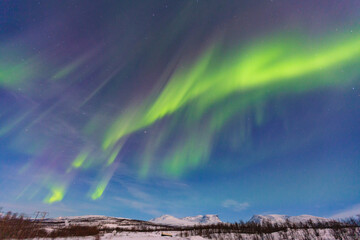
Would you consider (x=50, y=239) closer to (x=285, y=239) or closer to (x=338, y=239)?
(x=285, y=239)

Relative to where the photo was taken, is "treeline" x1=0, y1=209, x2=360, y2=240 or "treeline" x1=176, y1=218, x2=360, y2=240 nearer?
"treeline" x1=176, y1=218, x2=360, y2=240

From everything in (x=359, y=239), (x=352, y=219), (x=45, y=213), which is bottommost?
Result: (x=359, y=239)

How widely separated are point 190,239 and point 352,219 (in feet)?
191

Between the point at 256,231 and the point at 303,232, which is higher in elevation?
the point at 256,231

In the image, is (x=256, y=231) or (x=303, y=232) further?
(x=256, y=231)

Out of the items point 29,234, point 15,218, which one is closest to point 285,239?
point 29,234

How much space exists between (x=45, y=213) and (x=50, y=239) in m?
22.0

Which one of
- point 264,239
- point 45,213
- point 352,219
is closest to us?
point 264,239

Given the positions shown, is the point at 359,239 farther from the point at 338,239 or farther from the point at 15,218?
the point at 15,218

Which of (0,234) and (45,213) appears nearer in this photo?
(0,234)

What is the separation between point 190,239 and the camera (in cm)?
4534

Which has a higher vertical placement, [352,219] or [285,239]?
[352,219]

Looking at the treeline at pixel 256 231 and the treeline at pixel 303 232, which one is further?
the treeline at pixel 256 231

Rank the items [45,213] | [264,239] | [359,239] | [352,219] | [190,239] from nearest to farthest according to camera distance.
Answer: [359,239]
[190,239]
[264,239]
[352,219]
[45,213]
